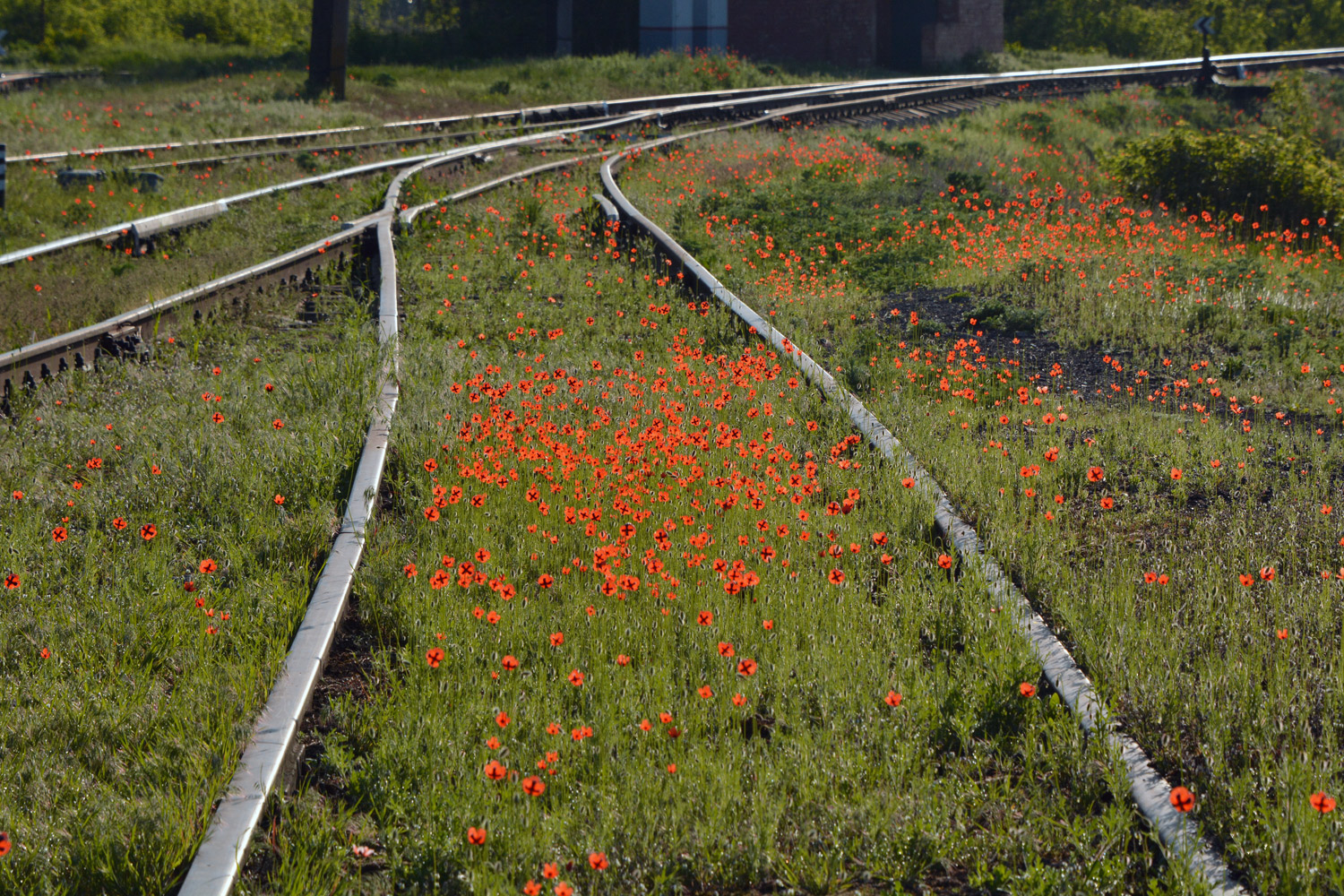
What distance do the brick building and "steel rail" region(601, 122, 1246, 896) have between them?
33.1m

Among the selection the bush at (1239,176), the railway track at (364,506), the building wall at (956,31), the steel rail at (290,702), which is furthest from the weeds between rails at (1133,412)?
the building wall at (956,31)

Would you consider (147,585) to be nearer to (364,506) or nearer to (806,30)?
(364,506)

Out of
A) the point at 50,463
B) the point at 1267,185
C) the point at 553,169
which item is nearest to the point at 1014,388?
the point at 50,463

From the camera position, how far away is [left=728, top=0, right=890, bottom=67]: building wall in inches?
1534

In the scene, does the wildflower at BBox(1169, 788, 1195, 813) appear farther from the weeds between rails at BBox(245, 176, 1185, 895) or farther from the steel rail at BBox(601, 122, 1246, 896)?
the weeds between rails at BBox(245, 176, 1185, 895)

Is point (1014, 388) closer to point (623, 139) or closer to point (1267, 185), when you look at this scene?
point (1267, 185)

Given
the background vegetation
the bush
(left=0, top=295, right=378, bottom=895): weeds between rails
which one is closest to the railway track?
(left=0, top=295, right=378, bottom=895): weeds between rails

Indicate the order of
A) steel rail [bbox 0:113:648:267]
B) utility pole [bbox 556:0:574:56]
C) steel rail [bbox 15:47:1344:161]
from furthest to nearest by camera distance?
utility pole [bbox 556:0:574:56] → steel rail [bbox 15:47:1344:161] → steel rail [bbox 0:113:648:267]

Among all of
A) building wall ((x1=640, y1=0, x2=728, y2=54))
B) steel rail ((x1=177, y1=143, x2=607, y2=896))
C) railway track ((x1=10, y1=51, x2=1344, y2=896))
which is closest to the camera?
steel rail ((x1=177, y1=143, x2=607, y2=896))

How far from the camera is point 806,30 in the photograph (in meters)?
39.3

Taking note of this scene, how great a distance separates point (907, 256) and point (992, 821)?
822 centimetres

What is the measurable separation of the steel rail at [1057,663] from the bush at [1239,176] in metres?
9.35

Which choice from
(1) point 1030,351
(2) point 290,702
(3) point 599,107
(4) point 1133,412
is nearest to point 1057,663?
(2) point 290,702

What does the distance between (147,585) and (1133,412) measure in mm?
4888
